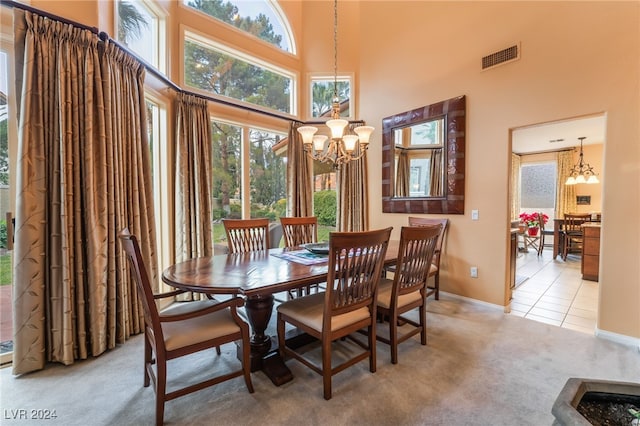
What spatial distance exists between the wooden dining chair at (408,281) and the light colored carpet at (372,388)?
20cm

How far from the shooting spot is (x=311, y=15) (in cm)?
480

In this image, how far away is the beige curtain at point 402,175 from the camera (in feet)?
13.5

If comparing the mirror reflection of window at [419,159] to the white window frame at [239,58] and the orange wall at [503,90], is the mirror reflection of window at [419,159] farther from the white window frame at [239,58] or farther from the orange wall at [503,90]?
the white window frame at [239,58]

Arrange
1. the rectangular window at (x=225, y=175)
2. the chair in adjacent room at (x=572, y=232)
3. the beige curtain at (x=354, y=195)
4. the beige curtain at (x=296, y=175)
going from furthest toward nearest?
the chair in adjacent room at (x=572, y=232), the beige curtain at (x=354, y=195), the beige curtain at (x=296, y=175), the rectangular window at (x=225, y=175)

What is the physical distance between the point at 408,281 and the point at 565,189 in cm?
739

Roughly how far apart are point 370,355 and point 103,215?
2.38 meters

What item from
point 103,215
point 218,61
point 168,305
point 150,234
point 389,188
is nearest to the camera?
point 103,215

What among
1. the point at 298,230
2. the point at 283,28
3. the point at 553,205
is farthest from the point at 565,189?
the point at 283,28

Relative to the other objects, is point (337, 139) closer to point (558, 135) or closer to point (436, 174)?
point (436, 174)

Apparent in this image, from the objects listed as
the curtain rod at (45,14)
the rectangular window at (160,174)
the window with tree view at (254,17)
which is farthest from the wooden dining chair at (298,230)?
the window with tree view at (254,17)

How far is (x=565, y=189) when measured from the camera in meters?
7.04

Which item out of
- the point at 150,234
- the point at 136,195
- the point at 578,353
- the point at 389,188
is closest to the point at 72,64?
the point at 136,195

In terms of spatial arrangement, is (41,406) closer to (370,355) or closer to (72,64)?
(370,355)

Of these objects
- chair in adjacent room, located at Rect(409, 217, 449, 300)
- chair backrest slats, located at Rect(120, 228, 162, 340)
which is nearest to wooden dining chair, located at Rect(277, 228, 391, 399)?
chair backrest slats, located at Rect(120, 228, 162, 340)
